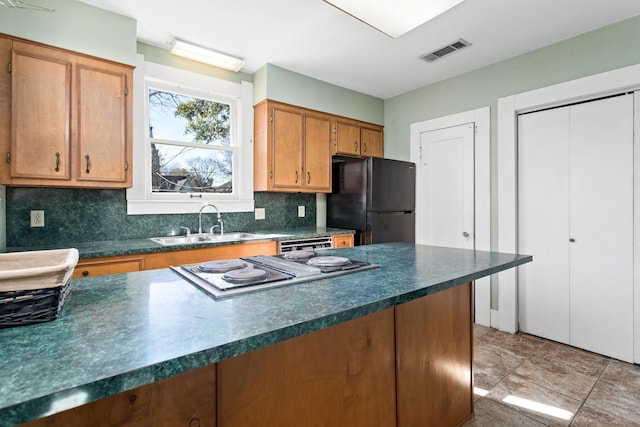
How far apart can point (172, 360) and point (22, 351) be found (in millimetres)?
316

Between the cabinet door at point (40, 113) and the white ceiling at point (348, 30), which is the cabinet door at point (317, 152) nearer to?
the white ceiling at point (348, 30)

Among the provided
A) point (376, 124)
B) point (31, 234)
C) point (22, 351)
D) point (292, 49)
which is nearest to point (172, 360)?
point (22, 351)

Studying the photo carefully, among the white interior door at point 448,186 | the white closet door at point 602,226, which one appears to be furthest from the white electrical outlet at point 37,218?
the white closet door at point 602,226

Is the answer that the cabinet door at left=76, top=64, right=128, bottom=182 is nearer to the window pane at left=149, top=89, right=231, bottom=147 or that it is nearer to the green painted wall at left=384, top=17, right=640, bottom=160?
the window pane at left=149, top=89, right=231, bottom=147

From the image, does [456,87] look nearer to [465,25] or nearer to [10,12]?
[465,25]

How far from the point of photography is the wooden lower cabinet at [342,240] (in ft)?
11.2

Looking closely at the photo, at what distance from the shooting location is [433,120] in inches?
146

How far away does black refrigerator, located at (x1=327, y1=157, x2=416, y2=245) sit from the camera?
134 inches

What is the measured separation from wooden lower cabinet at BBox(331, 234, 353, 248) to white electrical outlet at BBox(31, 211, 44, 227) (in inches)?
95.9

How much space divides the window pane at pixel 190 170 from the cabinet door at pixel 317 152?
2.74 feet

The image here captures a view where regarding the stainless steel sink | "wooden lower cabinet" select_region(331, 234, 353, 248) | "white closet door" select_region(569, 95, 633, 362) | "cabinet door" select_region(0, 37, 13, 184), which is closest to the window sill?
the stainless steel sink

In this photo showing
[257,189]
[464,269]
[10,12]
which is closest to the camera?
[464,269]

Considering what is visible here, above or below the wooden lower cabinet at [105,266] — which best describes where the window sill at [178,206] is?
above

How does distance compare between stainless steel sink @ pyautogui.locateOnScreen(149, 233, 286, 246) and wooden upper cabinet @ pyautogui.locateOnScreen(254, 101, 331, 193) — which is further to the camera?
wooden upper cabinet @ pyautogui.locateOnScreen(254, 101, 331, 193)
